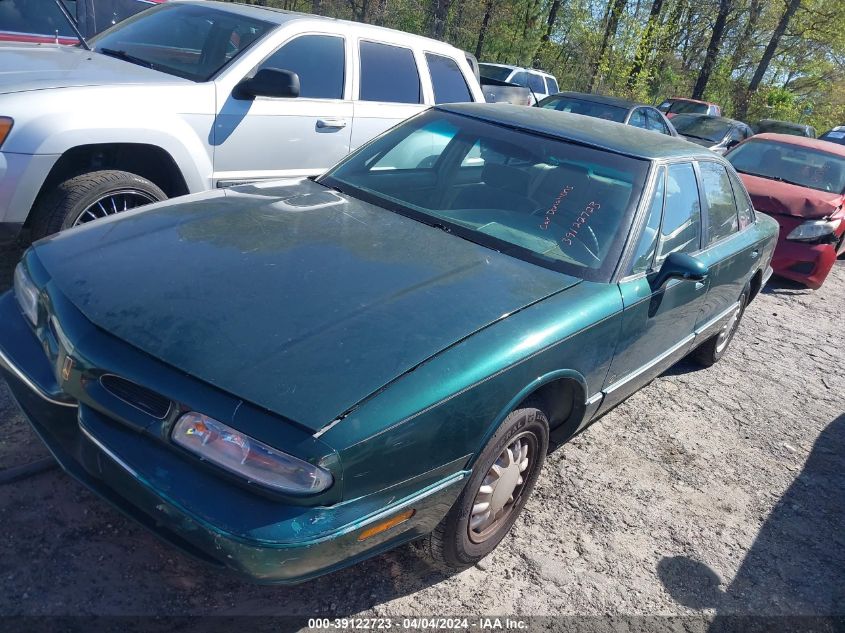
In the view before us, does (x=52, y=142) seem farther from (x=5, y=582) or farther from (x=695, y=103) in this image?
(x=695, y=103)

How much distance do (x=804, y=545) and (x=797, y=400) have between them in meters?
1.92

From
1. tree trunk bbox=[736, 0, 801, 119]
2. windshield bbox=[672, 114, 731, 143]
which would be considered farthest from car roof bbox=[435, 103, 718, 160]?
tree trunk bbox=[736, 0, 801, 119]

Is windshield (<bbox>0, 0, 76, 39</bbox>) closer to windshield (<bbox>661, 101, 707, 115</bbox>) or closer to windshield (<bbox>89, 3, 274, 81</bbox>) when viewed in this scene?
windshield (<bbox>89, 3, 274, 81</bbox>)

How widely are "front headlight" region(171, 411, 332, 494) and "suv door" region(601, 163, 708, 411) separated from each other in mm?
1696

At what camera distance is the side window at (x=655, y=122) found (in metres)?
12.8

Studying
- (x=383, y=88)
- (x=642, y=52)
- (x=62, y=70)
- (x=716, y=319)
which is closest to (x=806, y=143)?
(x=716, y=319)

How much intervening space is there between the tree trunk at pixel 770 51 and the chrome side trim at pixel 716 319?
29.2 m

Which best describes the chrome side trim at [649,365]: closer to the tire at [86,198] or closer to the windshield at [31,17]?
the tire at [86,198]

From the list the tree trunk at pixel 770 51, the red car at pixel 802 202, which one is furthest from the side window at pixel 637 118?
the tree trunk at pixel 770 51

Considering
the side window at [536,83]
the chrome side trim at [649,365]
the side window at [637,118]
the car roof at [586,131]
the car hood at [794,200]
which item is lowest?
the side window at [536,83]

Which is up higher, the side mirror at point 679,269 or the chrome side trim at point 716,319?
the side mirror at point 679,269

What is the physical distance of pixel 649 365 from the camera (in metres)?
3.66

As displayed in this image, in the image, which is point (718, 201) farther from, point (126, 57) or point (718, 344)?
point (126, 57)

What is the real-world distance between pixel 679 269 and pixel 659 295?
0.51 feet
